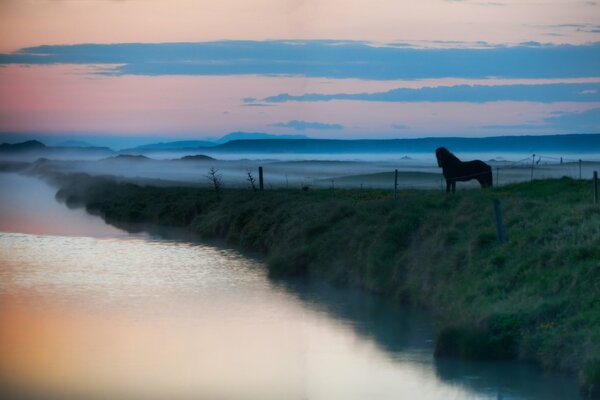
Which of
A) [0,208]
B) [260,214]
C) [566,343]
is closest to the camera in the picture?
[566,343]

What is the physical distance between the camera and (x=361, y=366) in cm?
1778

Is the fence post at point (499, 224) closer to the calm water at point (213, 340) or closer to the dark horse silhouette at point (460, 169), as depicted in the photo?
the calm water at point (213, 340)

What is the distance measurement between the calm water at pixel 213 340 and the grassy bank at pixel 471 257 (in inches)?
20.3

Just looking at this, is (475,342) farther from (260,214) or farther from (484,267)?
(260,214)

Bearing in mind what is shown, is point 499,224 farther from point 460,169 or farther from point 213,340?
point 460,169

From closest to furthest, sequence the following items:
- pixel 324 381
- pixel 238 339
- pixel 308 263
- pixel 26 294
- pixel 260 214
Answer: pixel 324 381 < pixel 238 339 < pixel 26 294 < pixel 308 263 < pixel 260 214

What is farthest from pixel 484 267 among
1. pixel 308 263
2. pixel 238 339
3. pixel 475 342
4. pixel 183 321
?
pixel 308 263

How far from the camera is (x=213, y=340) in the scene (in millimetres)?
20016

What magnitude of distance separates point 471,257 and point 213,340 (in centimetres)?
570

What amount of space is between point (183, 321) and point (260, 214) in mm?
14671

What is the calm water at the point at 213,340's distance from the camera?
16.2 m

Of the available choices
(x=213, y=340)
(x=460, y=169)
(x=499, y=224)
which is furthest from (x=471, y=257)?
(x=460, y=169)

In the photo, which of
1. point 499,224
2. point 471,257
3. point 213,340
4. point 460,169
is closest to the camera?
point 213,340

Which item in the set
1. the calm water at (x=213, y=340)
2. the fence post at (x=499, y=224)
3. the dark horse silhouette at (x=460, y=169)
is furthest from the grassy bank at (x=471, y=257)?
the dark horse silhouette at (x=460, y=169)
